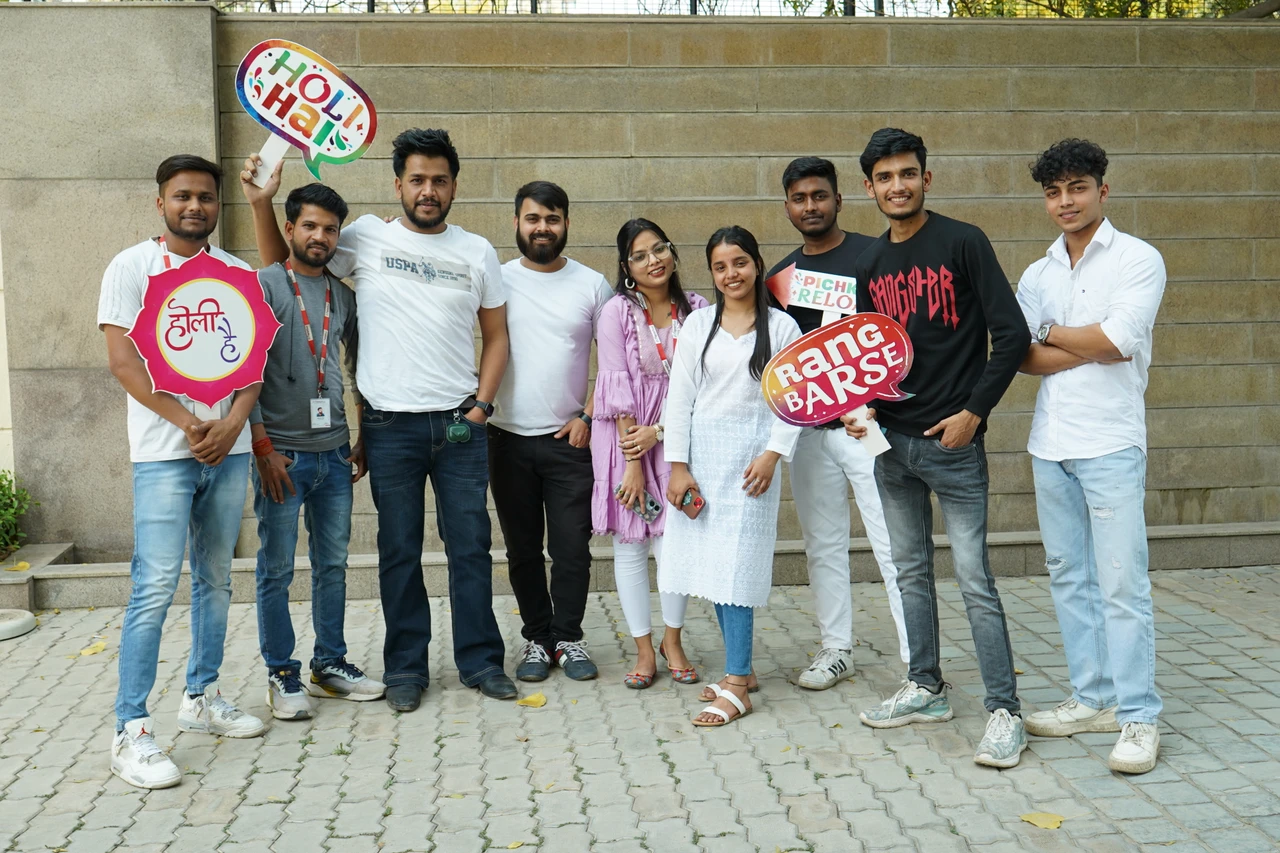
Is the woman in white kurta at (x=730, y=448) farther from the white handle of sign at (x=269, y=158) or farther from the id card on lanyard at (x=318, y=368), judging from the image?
the white handle of sign at (x=269, y=158)

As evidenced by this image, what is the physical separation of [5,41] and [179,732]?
4.26 m

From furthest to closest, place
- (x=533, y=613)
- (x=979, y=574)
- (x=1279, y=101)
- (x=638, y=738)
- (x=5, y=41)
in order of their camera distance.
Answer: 1. (x=1279, y=101)
2. (x=5, y=41)
3. (x=533, y=613)
4. (x=638, y=738)
5. (x=979, y=574)

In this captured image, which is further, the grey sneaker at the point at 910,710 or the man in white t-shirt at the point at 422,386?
the man in white t-shirt at the point at 422,386

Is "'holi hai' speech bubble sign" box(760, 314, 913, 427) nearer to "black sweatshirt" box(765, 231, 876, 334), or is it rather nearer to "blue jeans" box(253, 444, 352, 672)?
"black sweatshirt" box(765, 231, 876, 334)

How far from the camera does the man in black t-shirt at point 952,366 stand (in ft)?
13.0

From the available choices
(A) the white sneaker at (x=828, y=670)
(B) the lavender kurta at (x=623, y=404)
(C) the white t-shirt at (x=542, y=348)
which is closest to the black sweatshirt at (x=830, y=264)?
(B) the lavender kurta at (x=623, y=404)

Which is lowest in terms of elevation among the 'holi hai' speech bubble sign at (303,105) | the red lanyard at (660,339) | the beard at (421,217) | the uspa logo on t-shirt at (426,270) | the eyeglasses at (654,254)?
the red lanyard at (660,339)

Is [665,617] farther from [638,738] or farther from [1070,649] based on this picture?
[1070,649]

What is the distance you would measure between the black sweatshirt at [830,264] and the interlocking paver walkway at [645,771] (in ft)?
5.03

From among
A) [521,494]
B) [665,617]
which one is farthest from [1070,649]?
[521,494]

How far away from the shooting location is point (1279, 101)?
7266mm

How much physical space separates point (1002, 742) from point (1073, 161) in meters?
1.98

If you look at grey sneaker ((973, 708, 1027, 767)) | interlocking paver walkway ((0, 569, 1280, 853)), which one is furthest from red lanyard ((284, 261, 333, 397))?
grey sneaker ((973, 708, 1027, 767))

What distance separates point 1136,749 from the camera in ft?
12.9
